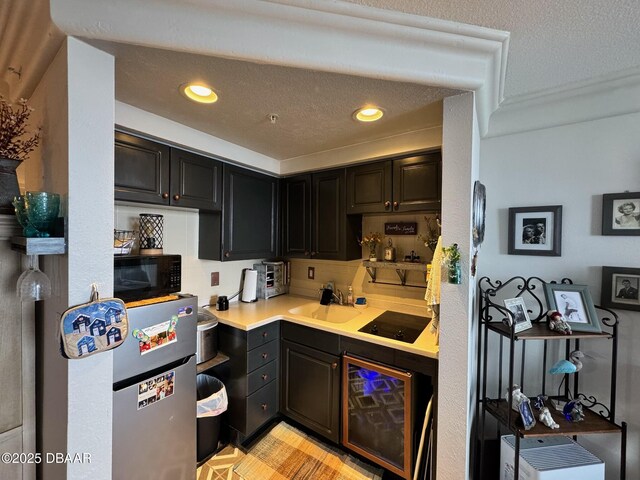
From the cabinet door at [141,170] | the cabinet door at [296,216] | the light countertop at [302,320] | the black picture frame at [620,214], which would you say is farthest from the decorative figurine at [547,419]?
the cabinet door at [141,170]

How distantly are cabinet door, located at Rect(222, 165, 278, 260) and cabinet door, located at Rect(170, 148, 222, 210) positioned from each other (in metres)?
0.08

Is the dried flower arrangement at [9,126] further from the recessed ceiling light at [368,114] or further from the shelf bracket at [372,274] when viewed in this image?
the shelf bracket at [372,274]

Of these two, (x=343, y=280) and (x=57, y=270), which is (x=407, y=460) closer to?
(x=343, y=280)

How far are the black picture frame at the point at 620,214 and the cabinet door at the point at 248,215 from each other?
2.19m

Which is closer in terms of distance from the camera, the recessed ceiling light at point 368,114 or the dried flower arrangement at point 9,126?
the dried flower arrangement at point 9,126

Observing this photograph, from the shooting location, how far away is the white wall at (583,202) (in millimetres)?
1306

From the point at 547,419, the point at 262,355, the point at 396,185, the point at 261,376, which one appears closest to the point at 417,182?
the point at 396,185

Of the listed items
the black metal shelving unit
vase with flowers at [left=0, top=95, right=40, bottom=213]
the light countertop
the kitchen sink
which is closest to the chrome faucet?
the kitchen sink


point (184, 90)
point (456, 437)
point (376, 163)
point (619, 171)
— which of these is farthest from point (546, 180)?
point (184, 90)

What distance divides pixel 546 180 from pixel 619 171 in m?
0.29

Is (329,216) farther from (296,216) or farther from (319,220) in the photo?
(296,216)

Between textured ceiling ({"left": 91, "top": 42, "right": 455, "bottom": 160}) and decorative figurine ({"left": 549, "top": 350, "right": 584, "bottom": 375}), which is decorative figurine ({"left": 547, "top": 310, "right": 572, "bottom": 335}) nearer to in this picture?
decorative figurine ({"left": 549, "top": 350, "right": 584, "bottom": 375})

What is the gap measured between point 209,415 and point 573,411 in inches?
79.6

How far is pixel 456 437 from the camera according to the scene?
117 cm
